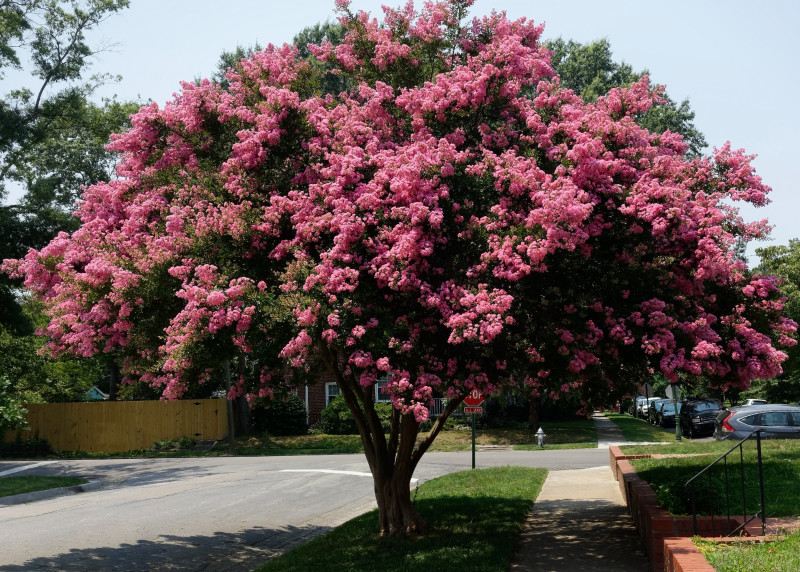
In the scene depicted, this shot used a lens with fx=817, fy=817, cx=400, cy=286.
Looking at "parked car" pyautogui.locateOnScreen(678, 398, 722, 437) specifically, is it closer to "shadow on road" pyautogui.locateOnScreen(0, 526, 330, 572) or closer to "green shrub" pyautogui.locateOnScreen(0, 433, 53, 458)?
"shadow on road" pyautogui.locateOnScreen(0, 526, 330, 572)

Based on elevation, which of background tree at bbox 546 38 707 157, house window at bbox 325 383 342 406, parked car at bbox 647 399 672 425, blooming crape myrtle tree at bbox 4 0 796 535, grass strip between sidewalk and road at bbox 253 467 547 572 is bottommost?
parked car at bbox 647 399 672 425

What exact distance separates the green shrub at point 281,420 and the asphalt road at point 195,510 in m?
9.15

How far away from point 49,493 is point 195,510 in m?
5.63

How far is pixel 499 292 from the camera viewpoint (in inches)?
351

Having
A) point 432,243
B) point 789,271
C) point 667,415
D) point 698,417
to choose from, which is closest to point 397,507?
point 432,243

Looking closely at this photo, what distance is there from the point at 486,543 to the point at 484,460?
14.0 metres

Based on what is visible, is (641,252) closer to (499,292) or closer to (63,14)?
(499,292)

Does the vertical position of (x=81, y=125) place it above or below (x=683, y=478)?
above

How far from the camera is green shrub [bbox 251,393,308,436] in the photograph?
36.0 metres

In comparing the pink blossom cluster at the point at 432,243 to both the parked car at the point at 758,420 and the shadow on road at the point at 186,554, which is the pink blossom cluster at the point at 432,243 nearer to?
the shadow on road at the point at 186,554

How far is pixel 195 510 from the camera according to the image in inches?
632

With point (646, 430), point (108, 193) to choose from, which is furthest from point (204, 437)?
point (108, 193)

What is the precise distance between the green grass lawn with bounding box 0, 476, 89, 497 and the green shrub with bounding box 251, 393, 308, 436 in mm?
14017

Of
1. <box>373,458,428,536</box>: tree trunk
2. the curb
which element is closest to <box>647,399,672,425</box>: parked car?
the curb
